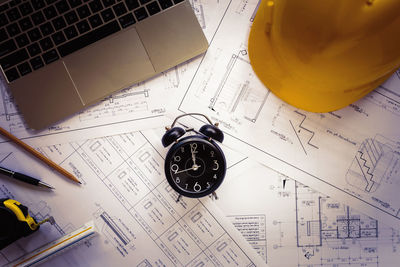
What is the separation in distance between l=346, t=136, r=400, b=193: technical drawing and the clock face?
387mm

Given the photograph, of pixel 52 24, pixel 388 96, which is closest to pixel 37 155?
pixel 52 24

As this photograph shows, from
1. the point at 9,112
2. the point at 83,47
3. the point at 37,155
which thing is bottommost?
the point at 37,155

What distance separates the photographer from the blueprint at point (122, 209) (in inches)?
39.7

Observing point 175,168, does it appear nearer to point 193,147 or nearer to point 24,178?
point 193,147

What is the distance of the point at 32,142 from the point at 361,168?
3.14ft

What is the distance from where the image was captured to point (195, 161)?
0.95m

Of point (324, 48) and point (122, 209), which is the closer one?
point (324, 48)

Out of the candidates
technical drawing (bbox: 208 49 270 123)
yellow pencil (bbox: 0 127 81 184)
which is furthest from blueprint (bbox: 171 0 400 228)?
yellow pencil (bbox: 0 127 81 184)

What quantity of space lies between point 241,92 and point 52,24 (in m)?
0.54

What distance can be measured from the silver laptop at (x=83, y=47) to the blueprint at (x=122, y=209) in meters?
0.14

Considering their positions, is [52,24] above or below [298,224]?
above

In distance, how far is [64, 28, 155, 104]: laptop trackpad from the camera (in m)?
0.95

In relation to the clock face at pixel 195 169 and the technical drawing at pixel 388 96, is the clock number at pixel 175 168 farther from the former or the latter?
the technical drawing at pixel 388 96

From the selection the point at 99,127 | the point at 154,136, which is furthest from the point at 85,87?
the point at 154,136
